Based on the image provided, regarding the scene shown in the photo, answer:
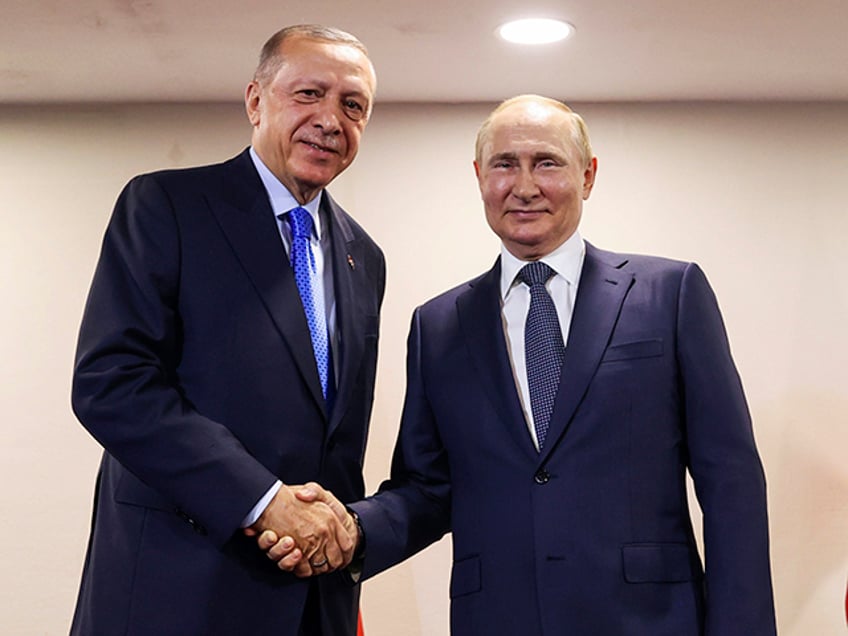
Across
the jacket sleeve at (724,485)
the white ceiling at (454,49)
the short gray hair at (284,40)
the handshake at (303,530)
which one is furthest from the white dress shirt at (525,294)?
the white ceiling at (454,49)

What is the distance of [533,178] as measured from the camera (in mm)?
2227

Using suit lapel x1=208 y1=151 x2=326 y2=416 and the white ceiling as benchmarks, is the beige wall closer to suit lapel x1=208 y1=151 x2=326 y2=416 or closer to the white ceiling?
the white ceiling

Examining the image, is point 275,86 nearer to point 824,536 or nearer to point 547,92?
point 547,92

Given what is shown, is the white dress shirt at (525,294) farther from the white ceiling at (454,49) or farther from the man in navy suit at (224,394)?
the white ceiling at (454,49)

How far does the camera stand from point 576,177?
2266 millimetres

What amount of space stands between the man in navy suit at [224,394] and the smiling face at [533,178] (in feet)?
1.12

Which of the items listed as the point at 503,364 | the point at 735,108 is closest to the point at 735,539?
the point at 503,364

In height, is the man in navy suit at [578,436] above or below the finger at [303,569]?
above

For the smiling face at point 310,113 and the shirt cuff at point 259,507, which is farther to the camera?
the smiling face at point 310,113

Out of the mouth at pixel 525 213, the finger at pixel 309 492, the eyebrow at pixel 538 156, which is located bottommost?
the finger at pixel 309 492

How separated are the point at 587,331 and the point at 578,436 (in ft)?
0.69

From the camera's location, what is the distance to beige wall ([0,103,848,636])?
13.1ft

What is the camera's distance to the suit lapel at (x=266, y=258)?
221 cm

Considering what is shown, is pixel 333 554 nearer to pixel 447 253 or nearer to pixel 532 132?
Answer: pixel 532 132
